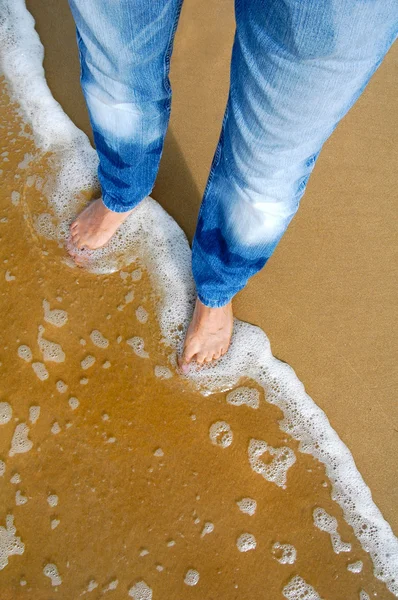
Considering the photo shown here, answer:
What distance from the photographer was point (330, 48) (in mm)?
589

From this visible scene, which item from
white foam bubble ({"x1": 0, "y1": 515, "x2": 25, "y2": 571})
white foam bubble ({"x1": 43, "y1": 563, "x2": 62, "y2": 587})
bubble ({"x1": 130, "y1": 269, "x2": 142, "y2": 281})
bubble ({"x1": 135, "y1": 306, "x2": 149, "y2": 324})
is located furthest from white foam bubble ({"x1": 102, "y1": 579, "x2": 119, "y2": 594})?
bubble ({"x1": 130, "y1": 269, "x2": 142, "y2": 281})

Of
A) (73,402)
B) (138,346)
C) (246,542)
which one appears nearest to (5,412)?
(73,402)

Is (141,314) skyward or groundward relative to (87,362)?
skyward

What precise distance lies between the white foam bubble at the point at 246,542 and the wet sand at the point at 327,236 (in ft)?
1.25

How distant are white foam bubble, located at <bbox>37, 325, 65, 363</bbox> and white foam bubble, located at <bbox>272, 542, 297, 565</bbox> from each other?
32.4 inches

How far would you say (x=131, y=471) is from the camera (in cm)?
136

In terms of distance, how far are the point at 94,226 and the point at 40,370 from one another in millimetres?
483

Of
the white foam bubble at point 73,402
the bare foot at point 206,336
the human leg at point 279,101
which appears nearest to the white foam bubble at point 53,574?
the white foam bubble at point 73,402

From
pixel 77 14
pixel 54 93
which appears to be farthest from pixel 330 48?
pixel 54 93

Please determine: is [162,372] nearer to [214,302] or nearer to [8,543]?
[214,302]

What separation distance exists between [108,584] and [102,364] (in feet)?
1.96

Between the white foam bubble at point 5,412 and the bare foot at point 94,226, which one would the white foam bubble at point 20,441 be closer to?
the white foam bubble at point 5,412

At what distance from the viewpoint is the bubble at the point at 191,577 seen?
49.7 inches

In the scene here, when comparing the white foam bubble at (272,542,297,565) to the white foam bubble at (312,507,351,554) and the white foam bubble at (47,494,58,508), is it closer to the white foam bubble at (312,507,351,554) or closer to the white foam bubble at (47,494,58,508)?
the white foam bubble at (312,507,351,554)
